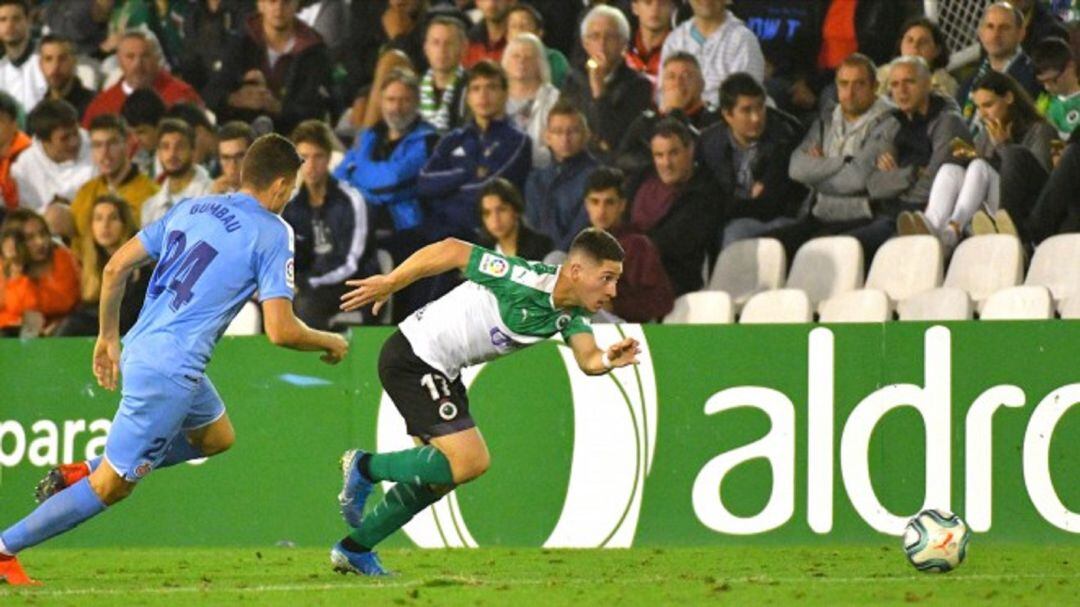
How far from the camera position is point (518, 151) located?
606 inches

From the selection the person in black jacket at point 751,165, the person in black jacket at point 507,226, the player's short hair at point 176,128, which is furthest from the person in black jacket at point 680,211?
the player's short hair at point 176,128

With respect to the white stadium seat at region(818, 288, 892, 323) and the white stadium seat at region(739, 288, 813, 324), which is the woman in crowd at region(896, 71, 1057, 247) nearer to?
the white stadium seat at region(818, 288, 892, 323)

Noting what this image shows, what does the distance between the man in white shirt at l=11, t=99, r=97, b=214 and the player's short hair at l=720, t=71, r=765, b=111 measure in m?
5.35

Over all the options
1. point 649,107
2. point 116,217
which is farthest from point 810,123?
point 116,217

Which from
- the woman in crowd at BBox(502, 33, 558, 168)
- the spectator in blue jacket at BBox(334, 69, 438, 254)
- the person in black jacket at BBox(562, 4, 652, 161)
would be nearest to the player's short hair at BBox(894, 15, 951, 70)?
the person in black jacket at BBox(562, 4, 652, 161)

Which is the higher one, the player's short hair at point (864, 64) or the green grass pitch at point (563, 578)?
the player's short hair at point (864, 64)

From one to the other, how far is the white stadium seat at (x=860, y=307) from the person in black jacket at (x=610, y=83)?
8.68 feet

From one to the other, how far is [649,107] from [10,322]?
16.7 feet

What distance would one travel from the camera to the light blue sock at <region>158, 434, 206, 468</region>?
10250mm

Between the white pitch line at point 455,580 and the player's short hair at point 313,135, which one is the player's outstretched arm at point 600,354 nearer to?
the white pitch line at point 455,580

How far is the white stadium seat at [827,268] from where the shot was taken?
1404 centimetres

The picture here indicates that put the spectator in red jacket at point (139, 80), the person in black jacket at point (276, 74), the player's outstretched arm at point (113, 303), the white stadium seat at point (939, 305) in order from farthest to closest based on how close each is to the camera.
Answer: the spectator in red jacket at point (139, 80), the person in black jacket at point (276, 74), the white stadium seat at point (939, 305), the player's outstretched arm at point (113, 303)

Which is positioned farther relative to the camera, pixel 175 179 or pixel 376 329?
pixel 175 179

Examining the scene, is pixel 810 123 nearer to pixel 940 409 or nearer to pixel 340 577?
pixel 940 409
